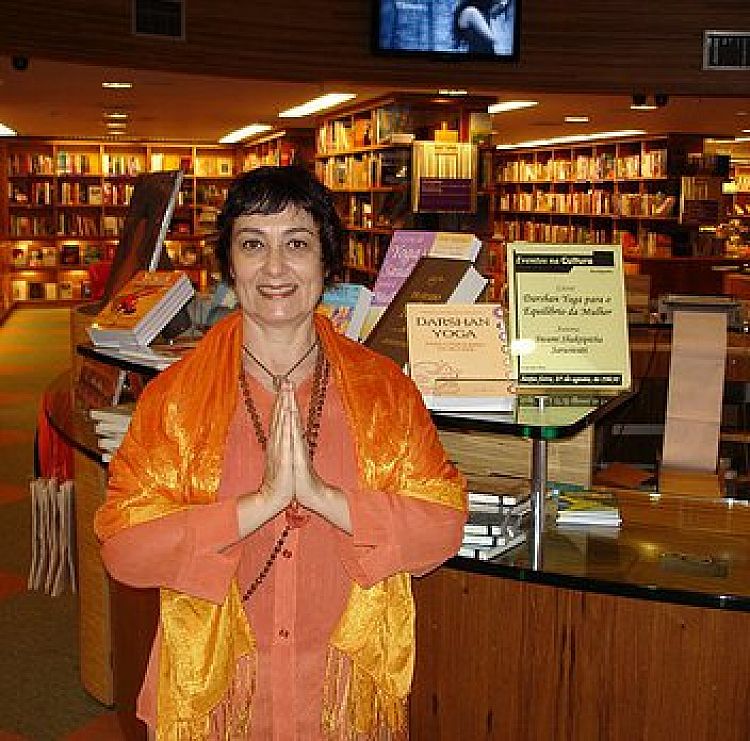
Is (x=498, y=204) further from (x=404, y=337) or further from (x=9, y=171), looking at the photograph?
(x=404, y=337)

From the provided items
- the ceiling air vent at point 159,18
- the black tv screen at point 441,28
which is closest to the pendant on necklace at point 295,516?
the ceiling air vent at point 159,18

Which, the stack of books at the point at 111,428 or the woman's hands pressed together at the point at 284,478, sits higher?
the woman's hands pressed together at the point at 284,478

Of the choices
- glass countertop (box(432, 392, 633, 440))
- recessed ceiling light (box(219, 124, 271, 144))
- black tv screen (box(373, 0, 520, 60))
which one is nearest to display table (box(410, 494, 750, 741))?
glass countertop (box(432, 392, 633, 440))

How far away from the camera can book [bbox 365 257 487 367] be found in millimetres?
2438

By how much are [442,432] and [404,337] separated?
1.33 feet

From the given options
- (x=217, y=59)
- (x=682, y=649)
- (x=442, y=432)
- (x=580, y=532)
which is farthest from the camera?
(x=217, y=59)

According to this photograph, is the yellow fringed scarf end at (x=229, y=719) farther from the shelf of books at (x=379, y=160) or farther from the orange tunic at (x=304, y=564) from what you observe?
the shelf of books at (x=379, y=160)

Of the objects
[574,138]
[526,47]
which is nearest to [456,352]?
[526,47]

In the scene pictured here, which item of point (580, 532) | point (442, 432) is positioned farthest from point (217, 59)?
point (580, 532)

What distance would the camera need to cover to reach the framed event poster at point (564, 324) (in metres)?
2.20

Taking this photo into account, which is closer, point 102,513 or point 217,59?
point 102,513

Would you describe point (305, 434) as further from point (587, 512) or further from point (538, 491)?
point (587, 512)

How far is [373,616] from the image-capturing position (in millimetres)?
1741

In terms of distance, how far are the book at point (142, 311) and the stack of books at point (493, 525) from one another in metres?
1.05
